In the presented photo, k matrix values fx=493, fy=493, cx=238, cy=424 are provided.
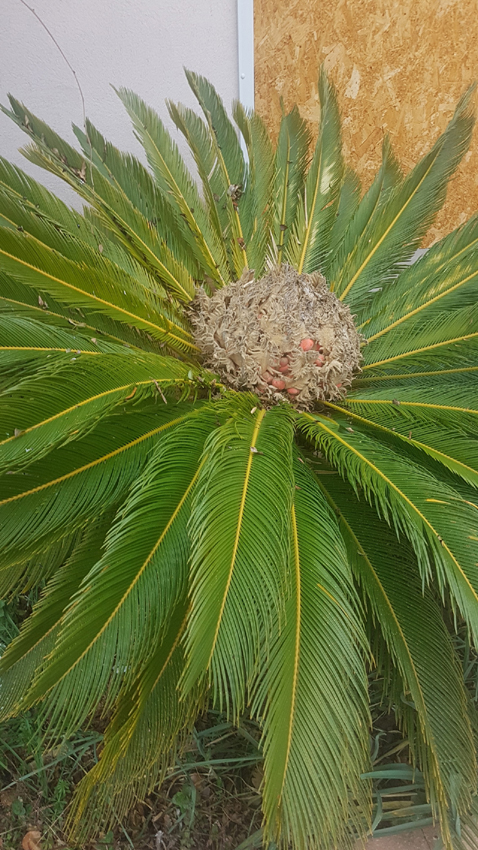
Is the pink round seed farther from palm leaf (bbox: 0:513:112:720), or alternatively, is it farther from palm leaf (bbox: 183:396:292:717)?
palm leaf (bbox: 0:513:112:720)

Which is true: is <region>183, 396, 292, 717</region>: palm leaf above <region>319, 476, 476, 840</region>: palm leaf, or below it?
above

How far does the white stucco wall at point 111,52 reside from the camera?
4.27 feet

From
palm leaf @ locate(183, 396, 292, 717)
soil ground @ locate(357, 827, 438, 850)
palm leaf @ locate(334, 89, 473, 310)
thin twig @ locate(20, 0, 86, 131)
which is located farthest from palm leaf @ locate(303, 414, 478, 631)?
thin twig @ locate(20, 0, 86, 131)

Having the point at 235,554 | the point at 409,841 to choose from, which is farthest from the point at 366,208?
the point at 409,841

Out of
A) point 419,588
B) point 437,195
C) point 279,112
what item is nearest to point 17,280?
point 419,588

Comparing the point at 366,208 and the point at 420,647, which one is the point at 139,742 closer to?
the point at 420,647

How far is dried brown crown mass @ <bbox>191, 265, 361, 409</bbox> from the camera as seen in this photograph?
2.92ft

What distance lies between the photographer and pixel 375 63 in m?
1.33

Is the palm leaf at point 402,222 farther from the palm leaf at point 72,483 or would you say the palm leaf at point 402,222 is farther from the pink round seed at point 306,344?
the palm leaf at point 72,483

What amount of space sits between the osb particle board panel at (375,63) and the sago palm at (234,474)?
13.4 inches

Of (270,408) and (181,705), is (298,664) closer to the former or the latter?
(181,705)

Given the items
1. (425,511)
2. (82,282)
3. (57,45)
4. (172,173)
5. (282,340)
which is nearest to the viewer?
(425,511)

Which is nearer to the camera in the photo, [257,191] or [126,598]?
→ [126,598]

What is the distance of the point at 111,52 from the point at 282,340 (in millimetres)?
1040
